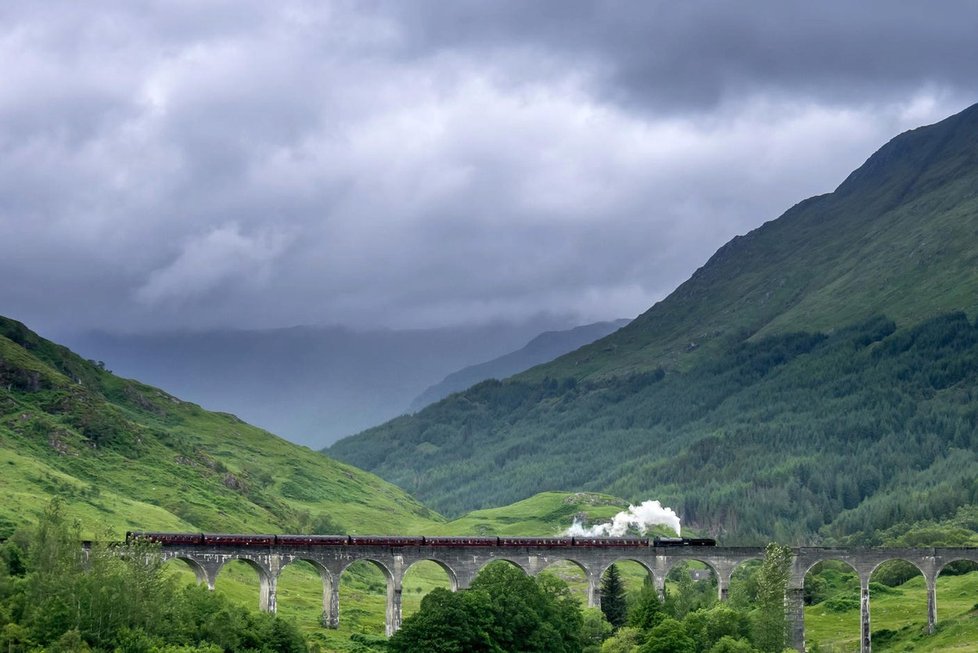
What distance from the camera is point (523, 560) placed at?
474ft

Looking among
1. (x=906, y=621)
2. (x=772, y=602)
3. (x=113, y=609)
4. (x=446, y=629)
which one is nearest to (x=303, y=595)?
(x=446, y=629)

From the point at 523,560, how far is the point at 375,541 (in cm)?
1737

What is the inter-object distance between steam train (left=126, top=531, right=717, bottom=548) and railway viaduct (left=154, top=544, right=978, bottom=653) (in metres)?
0.46

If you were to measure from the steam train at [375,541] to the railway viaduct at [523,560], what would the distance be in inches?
18.2

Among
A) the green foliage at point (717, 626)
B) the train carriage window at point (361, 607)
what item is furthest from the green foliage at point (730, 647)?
the train carriage window at point (361, 607)

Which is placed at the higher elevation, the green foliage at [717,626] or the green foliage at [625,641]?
the green foliage at [717,626]

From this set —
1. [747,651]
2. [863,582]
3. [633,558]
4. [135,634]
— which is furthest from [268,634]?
[863,582]

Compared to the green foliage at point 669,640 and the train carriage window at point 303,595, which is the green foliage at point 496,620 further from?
the train carriage window at point 303,595

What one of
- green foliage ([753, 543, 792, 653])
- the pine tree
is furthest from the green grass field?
the pine tree

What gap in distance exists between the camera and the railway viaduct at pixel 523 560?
5305 inches

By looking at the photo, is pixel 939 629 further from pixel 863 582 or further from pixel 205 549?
pixel 205 549

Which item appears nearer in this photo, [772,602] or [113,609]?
[113,609]

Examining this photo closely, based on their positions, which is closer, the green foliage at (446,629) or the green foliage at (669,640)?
the green foliage at (446,629)

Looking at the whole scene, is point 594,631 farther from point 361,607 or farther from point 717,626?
point 361,607
